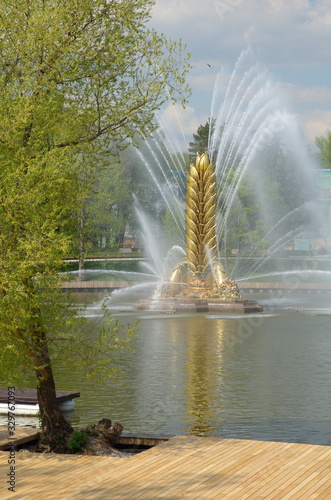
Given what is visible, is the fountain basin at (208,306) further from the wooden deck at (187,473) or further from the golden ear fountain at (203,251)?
the wooden deck at (187,473)

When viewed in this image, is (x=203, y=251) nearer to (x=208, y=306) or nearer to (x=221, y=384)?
(x=208, y=306)

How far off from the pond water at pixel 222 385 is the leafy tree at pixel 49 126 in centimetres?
242

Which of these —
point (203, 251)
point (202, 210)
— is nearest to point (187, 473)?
point (203, 251)

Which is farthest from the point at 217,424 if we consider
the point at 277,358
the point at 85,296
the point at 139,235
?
the point at 139,235

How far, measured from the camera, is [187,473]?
30.9 ft

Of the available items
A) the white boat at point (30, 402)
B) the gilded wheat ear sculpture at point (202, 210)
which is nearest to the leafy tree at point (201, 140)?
the gilded wheat ear sculpture at point (202, 210)

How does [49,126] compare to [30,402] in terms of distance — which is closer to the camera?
[49,126]

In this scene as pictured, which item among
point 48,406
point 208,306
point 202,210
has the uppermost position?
point 202,210

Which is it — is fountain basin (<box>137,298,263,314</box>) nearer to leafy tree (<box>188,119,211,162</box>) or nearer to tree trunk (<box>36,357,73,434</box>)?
tree trunk (<box>36,357,73,434</box>)

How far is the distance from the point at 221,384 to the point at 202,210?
53.2ft

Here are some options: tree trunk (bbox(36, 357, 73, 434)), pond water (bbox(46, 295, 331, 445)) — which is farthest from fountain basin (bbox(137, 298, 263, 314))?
tree trunk (bbox(36, 357, 73, 434))

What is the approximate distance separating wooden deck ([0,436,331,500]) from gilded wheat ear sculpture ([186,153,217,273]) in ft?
71.2

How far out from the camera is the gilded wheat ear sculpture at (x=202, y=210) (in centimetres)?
3241

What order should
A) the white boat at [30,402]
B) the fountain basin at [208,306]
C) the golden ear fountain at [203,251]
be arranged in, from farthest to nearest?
1. the golden ear fountain at [203,251]
2. the fountain basin at [208,306]
3. the white boat at [30,402]
